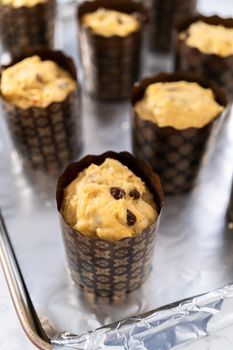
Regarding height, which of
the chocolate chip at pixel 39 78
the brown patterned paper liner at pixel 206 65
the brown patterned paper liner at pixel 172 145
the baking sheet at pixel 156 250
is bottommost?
the baking sheet at pixel 156 250

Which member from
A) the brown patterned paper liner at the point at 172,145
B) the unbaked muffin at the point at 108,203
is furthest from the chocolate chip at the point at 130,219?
the brown patterned paper liner at the point at 172,145

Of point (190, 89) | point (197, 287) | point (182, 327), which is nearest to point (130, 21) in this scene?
point (190, 89)

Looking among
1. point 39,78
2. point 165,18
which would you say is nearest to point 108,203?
point 39,78

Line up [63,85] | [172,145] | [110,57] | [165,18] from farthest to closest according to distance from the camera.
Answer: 1. [165,18]
2. [110,57]
3. [63,85]
4. [172,145]

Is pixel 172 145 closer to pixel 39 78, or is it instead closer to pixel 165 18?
pixel 39 78

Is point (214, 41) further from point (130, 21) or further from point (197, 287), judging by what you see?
point (197, 287)

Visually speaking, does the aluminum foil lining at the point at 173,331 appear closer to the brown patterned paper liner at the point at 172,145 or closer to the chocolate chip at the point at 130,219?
the chocolate chip at the point at 130,219

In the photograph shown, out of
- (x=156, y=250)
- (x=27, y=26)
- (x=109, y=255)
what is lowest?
(x=156, y=250)

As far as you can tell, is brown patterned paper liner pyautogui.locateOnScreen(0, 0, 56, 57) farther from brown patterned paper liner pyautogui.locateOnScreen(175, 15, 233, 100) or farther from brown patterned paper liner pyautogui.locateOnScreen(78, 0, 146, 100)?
brown patterned paper liner pyautogui.locateOnScreen(175, 15, 233, 100)
